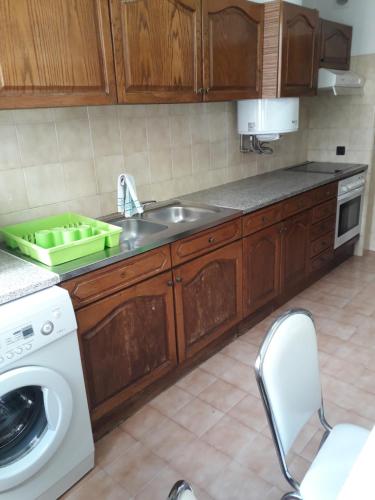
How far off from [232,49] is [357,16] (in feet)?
5.46

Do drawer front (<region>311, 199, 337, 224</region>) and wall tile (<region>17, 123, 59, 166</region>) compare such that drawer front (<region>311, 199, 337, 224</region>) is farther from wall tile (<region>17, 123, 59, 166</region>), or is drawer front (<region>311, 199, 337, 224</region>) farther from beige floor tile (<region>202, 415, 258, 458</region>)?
wall tile (<region>17, 123, 59, 166</region>)

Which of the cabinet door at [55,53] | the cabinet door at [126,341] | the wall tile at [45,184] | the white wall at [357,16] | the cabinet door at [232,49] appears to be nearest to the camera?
the cabinet door at [55,53]

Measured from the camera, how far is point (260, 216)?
2.37 meters

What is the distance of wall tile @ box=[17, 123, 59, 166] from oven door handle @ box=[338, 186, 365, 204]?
2237 millimetres

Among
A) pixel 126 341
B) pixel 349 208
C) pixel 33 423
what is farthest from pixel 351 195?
pixel 33 423

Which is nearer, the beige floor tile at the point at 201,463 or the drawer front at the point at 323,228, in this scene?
the beige floor tile at the point at 201,463

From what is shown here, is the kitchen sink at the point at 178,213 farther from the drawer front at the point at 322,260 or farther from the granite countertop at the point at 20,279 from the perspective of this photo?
the drawer front at the point at 322,260

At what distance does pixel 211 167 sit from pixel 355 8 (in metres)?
1.86

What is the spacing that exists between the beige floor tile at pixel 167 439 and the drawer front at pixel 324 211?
1.78 m

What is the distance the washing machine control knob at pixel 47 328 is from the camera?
1.28 metres

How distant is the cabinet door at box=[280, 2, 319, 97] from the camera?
2500 millimetres

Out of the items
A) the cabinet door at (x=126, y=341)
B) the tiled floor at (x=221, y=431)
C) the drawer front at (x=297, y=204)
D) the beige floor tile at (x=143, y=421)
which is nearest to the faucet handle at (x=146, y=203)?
the cabinet door at (x=126, y=341)

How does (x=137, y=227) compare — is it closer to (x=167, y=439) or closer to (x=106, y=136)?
(x=106, y=136)

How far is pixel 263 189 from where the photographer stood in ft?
8.89
